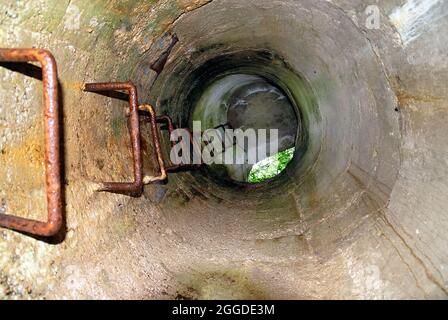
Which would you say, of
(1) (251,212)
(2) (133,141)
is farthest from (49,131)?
(1) (251,212)

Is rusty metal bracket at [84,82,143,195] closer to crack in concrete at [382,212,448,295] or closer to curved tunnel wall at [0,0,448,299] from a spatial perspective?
curved tunnel wall at [0,0,448,299]

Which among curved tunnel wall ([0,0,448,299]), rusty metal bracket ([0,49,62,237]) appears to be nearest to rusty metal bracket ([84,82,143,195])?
curved tunnel wall ([0,0,448,299])

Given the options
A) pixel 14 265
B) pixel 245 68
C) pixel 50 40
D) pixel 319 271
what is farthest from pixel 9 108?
pixel 245 68

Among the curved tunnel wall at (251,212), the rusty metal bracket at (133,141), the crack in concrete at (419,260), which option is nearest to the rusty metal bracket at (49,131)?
the curved tunnel wall at (251,212)

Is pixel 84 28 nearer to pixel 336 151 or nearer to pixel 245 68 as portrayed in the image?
pixel 336 151

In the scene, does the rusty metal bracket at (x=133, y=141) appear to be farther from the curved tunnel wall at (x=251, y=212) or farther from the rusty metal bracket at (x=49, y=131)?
the rusty metal bracket at (x=49, y=131)

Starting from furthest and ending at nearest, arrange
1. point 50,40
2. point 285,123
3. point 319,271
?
point 285,123 < point 319,271 < point 50,40

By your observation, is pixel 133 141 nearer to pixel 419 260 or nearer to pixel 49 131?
pixel 49 131
